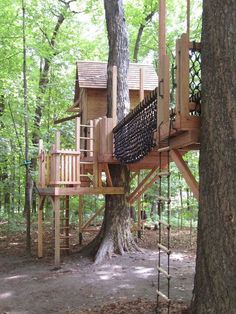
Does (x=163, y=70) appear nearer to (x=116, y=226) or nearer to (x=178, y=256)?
(x=116, y=226)

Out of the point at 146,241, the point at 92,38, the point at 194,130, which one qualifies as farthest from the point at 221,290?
the point at 92,38

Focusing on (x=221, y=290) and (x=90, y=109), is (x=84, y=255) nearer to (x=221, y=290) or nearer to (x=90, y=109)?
(x=90, y=109)

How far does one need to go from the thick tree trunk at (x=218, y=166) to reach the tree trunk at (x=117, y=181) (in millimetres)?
6008

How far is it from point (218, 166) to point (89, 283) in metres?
4.85

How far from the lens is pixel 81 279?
8375 mm

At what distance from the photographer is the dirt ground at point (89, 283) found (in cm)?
641

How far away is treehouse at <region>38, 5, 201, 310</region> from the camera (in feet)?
15.3

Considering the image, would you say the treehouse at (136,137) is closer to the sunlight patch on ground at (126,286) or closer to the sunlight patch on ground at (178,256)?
the sunlight patch on ground at (178,256)

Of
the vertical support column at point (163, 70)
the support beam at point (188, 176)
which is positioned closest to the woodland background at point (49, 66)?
the vertical support column at point (163, 70)

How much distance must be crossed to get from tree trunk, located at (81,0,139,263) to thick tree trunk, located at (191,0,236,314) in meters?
6.01

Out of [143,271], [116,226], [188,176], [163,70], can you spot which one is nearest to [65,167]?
[116,226]

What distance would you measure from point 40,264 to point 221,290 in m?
6.76

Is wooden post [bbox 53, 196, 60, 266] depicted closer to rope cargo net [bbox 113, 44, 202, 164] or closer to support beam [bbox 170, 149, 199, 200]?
rope cargo net [bbox 113, 44, 202, 164]

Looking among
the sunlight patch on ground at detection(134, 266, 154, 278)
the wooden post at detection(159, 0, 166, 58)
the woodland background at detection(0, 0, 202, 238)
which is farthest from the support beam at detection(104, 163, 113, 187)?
the wooden post at detection(159, 0, 166, 58)
